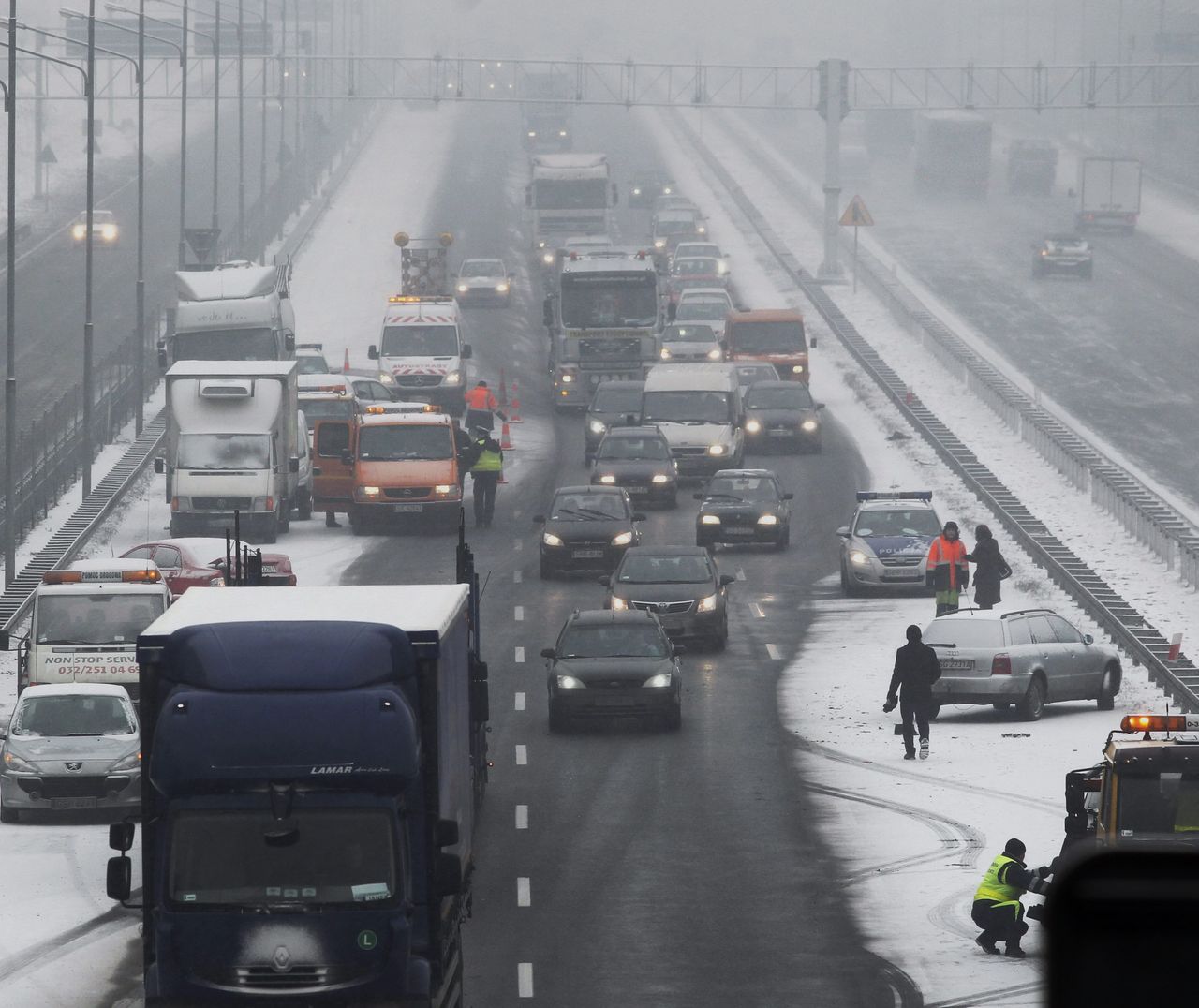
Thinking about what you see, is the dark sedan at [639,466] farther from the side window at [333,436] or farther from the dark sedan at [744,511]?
the side window at [333,436]

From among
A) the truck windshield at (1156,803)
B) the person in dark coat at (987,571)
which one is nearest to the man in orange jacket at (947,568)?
the person in dark coat at (987,571)

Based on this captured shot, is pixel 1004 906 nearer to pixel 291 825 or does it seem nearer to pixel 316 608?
pixel 316 608

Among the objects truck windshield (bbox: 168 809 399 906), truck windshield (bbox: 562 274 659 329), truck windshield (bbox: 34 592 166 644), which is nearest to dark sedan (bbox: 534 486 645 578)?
truck windshield (bbox: 34 592 166 644)

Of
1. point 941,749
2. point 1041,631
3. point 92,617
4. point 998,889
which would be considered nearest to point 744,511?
point 1041,631

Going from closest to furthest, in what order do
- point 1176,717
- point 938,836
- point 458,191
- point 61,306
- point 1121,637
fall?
point 1176,717, point 938,836, point 1121,637, point 61,306, point 458,191

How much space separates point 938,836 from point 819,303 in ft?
183

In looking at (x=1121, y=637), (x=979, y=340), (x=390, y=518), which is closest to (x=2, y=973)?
(x=1121, y=637)

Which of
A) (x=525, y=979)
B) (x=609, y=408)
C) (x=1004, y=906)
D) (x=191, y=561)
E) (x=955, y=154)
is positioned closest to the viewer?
(x=525, y=979)

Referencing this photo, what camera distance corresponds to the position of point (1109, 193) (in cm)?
9281

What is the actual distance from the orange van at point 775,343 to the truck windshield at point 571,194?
25.1 meters

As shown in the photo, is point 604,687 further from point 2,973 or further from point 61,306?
point 61,306

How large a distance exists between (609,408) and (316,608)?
128 feet

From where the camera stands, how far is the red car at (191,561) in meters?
32.1

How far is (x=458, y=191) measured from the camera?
10644 centimetres
